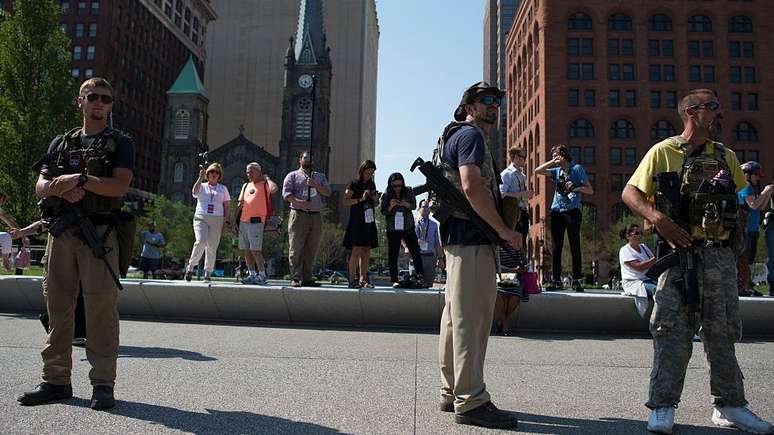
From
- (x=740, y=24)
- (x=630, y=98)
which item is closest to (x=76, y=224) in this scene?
(x=630, y=98)

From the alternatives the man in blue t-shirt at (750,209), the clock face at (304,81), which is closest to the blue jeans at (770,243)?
the man in blue t-shirt at (750,209)

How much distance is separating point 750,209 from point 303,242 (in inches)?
266

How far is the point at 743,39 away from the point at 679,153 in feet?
260

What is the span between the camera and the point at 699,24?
70875mm

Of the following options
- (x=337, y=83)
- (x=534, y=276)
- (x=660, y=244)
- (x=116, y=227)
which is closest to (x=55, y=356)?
(x=116, y=227)

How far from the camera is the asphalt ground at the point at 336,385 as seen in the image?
12.2ft

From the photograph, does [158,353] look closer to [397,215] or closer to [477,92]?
[397,215]

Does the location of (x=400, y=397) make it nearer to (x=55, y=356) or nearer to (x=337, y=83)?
(x=55, y=356)

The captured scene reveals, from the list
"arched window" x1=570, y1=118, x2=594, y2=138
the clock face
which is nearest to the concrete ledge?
"arched window" x1=570, y1=118, x2=594, y2=138

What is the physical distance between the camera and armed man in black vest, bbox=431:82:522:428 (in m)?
3.80

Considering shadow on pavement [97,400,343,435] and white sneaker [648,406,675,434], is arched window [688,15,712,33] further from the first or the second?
shadow on pavement [97,400,343,435]

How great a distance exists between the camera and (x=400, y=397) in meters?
4.46

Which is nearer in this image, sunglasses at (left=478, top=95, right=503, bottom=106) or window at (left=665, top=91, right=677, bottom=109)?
sunglasses at (left=478, top=95, right=503, bottom=106)

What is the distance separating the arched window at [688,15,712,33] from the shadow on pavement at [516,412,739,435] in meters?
Answer: 78.2
